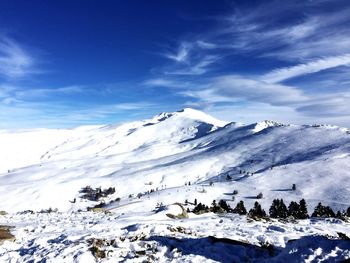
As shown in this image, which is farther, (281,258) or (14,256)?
(14,256)

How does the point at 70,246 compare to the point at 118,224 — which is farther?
the point at 118,224

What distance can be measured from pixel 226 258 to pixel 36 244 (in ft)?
37.7

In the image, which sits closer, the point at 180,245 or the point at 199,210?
the point at 180,245

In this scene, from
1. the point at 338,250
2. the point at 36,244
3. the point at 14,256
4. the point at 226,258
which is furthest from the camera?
the point at 36,244

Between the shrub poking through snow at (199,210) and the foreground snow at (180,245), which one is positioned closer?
the foreground snow at (180,245)

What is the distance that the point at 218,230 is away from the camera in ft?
85.1

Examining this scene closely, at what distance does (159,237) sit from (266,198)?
16312cm

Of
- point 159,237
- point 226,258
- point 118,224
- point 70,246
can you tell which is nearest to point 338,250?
point 226,258

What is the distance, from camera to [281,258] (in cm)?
1767

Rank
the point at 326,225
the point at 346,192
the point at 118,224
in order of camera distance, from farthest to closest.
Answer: the point at 346,192
the point at 326,225
the point at 118,224

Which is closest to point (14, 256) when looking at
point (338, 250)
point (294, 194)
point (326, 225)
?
point (338, 250)

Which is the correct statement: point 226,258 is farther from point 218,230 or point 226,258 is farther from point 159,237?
point 218,230

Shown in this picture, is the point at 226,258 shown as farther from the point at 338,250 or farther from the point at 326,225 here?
the point at 326,225

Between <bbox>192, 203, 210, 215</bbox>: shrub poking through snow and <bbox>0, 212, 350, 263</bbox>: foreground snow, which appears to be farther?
<bbox>192, 203, 210, 215</bbox>: shrub poking through snow
